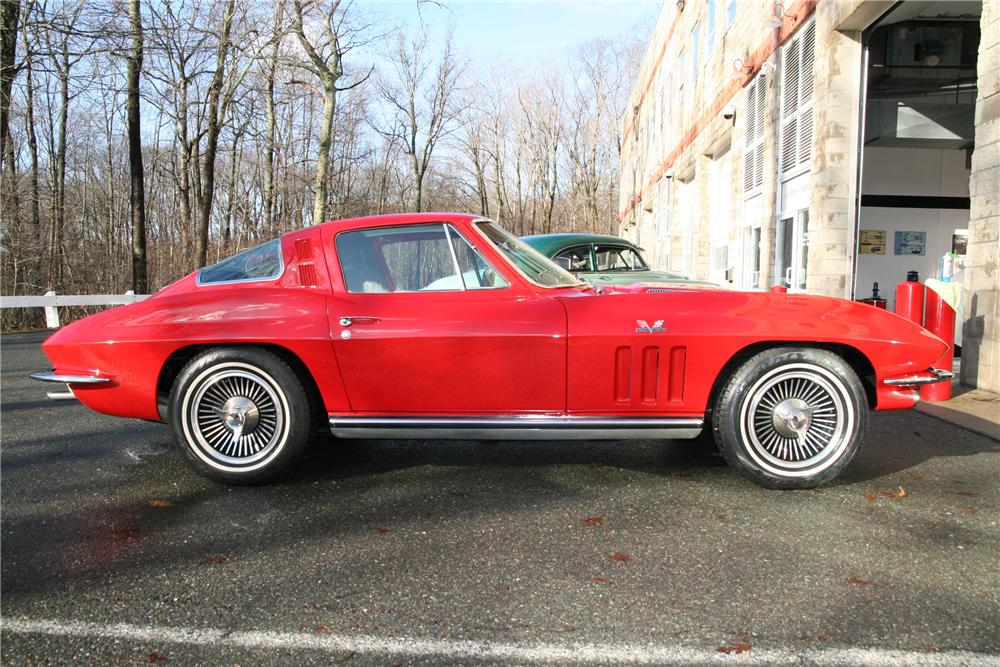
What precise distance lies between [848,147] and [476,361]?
27.4 feet

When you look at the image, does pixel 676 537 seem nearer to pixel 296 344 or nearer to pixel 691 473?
pixel 691 473

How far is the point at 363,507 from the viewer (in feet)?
10.6

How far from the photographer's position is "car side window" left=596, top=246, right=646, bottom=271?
8.96 metres

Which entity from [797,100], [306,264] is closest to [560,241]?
[306,264]

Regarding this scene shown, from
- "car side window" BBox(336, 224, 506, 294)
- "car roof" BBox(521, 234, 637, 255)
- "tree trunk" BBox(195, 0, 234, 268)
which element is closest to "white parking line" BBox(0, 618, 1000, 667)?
"car side window" BBox(336, 224, 506, 294)

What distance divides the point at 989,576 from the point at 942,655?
738 millimetres

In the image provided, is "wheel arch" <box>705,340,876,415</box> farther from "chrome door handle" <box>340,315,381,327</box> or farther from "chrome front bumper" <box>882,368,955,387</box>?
"chrome door handle" <box>340,315,381,327</box>

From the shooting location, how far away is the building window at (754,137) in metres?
13.3

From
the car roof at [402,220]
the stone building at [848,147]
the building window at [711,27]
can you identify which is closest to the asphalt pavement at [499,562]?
the car roof at [402,220]

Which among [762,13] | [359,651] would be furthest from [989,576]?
[762,13]

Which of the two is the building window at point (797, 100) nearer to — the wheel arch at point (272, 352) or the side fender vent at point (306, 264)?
the side fender vent at point (306, 264)

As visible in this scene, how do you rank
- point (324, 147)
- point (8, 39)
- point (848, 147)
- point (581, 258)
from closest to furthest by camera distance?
1. point (581, 258)
2. point (848, 147)
3. point (8, 39)
4. point (324, 147)

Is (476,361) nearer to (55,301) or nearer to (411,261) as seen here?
(411,261)

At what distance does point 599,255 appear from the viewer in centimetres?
896
